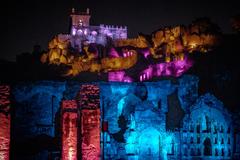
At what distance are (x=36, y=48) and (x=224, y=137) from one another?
5547 centimetres

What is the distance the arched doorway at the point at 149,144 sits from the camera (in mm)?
43125

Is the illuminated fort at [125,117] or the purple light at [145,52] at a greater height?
the purple light at [145,52]

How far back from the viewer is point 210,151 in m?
44.7

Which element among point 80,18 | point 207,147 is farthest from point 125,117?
point 80,18

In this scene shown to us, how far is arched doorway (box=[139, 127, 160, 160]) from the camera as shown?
141ft

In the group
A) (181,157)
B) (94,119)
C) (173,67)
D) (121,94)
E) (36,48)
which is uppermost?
(36,48)

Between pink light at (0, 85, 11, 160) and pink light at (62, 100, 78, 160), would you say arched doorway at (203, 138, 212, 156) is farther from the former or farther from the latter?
pink light at (0, 85, 11, 160)

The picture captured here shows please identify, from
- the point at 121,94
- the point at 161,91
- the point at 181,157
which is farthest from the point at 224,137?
the point at 121,94

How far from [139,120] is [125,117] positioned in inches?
333

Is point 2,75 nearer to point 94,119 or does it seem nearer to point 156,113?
Result: point 156,113

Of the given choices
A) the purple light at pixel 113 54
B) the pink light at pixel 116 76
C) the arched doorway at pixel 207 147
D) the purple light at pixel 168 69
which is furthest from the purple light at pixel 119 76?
the arched doorway at pixel 207 147

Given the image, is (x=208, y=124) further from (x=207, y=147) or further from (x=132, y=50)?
(x=132, y=50)

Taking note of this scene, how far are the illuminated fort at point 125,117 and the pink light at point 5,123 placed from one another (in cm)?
7

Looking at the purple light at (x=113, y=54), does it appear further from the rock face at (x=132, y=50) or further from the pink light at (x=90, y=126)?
the pink light at (x=90, y=126)
